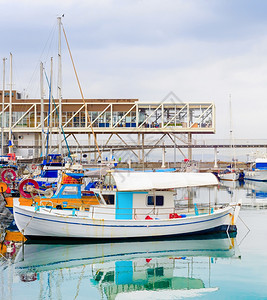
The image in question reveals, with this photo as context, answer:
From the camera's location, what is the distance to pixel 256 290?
18.0 m

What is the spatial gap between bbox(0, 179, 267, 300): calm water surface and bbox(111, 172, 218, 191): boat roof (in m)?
3.24

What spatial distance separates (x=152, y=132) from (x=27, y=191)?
1843 inches

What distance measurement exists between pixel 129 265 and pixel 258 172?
69.4 meters

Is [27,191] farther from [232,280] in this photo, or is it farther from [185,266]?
[232,280]

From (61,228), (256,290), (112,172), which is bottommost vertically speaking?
(256,290)

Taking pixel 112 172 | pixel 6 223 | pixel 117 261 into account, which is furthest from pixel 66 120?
pixel 117 261

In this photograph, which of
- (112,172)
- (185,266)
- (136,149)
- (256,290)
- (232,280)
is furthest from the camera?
(136,149)

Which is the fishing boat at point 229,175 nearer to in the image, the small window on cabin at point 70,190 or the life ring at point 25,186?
the life ring at point 25,186

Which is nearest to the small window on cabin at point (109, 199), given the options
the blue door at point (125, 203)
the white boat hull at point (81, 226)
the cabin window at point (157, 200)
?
the blue door at point (125, 203)

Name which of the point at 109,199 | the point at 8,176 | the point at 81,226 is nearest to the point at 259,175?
the point at 8,176

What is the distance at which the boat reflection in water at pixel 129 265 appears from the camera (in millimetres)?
18750

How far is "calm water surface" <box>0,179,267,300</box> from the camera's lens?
59.1 feet

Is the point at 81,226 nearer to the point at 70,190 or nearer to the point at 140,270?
the point at 70,190

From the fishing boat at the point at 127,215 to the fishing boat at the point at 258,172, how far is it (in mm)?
61500
